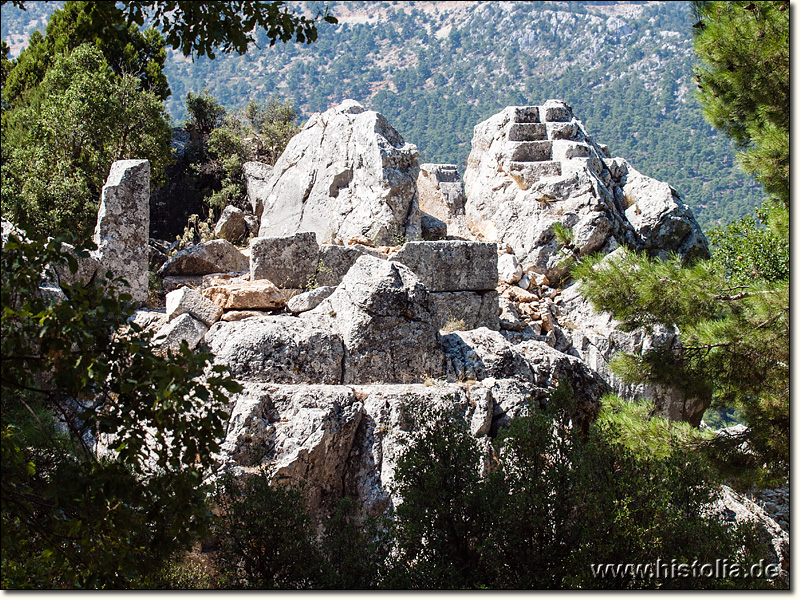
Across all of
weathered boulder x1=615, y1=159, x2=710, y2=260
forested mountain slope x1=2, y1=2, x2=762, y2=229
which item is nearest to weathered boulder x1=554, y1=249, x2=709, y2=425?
weathered boulder x1=615, y1=159, x2=710, y2=260

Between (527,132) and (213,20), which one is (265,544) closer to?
(213,20)

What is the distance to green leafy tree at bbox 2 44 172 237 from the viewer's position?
13891 millimetres

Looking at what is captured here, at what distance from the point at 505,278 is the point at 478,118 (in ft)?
104

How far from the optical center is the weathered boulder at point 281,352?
7.45 metres

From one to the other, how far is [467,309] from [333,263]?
237cm

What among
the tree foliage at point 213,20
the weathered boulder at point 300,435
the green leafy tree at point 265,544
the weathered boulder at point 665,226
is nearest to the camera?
the tree foliage at point 213,20

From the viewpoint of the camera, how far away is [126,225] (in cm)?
1108

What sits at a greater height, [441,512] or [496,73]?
[496,73]

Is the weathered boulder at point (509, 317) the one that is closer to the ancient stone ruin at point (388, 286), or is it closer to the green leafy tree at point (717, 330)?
the ancient stone ruin at point (388, 286)

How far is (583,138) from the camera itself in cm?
1738

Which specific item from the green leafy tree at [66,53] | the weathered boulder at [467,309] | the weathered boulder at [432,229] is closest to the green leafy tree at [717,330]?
the weathered boulder at [467,309]

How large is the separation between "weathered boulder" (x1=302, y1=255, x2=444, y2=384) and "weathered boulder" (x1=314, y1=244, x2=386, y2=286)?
2.90 meters

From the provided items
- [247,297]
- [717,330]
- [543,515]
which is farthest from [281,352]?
[717,330]

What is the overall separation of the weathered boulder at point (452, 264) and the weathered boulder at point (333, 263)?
82cm
